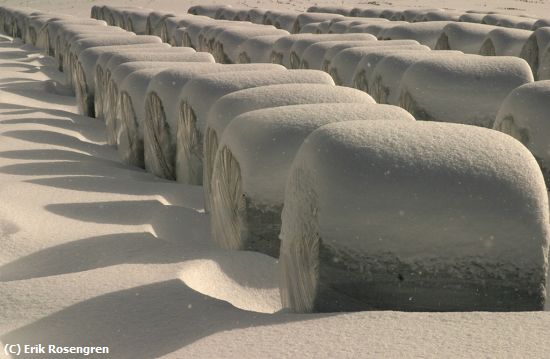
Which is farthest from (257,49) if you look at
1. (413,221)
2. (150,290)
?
(413,221)

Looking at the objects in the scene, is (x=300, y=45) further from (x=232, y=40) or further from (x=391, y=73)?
(x=391, y=73)

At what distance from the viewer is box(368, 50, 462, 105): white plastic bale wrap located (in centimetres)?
430

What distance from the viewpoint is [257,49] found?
7.02 metres

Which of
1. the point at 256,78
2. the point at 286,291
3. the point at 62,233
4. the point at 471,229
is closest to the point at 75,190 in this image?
the point at 62,233

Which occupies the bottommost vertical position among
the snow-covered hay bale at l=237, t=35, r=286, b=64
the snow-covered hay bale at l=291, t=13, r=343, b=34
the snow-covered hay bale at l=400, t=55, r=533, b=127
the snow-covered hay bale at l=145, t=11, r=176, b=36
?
the snow-covered hay bale at l=145, t=11, r=176, b=36

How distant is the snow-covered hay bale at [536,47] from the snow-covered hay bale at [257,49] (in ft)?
6.39

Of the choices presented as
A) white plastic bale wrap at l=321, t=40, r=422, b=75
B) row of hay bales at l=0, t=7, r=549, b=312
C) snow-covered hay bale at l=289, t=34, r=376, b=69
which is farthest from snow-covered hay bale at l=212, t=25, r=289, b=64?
row of hay bales at l=0, t=7, r=549, b=312

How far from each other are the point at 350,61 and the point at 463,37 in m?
1.89

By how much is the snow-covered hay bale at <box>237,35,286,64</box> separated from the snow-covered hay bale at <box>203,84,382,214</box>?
3.82m

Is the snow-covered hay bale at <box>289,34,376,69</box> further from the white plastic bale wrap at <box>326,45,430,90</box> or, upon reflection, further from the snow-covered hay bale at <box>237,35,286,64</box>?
the white plastic bale wrap at <box>326,45,430,90</box>

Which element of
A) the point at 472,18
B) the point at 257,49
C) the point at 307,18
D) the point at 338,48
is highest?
the point at 338,48

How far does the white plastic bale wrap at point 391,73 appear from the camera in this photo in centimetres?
430

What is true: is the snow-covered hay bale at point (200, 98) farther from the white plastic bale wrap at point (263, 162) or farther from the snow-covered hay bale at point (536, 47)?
the snow-covered hay bale at point (536, 47)

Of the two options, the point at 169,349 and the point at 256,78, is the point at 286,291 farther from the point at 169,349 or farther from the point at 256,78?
the point at 256,78
